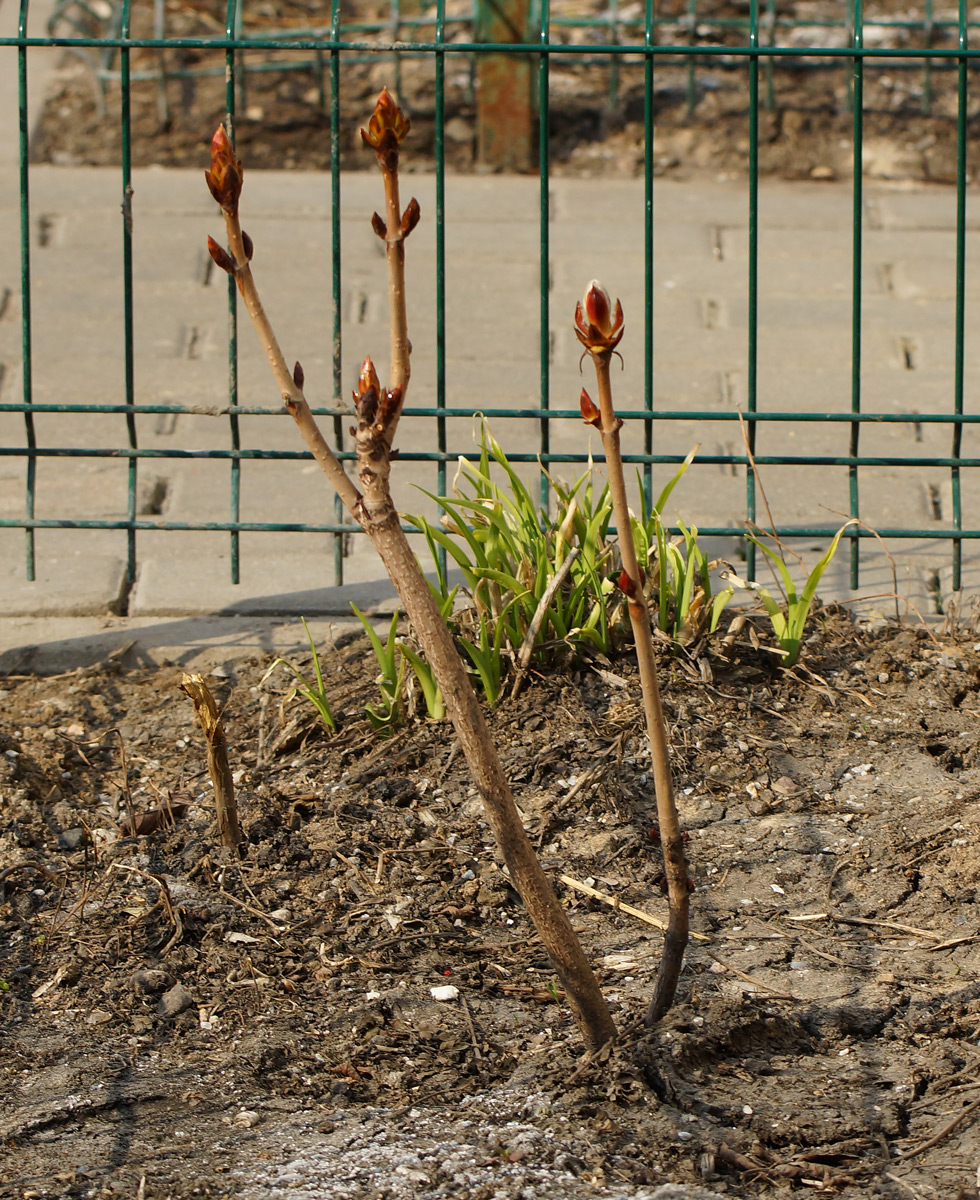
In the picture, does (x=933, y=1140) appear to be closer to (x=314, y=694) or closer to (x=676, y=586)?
(x=676, y=586)

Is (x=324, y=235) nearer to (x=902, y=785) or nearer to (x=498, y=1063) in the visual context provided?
(x=902, y=785)

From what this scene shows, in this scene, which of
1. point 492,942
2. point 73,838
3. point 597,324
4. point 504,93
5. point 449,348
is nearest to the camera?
point 597,324

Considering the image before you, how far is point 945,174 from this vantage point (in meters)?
8.23

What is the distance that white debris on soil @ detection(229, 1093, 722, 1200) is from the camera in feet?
6.63

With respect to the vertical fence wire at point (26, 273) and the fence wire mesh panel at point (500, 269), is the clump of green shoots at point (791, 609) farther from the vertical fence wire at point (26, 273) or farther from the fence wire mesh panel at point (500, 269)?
the vertical fence wire at point (26, 273)

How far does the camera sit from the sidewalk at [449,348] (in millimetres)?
4336

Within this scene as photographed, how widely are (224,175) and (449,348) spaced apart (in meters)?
4.37

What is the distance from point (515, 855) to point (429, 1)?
9.61 meters

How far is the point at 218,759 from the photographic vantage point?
9.20 feet

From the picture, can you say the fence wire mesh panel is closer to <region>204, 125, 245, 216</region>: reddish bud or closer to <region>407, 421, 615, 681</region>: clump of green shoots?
<region>407, 421, 615, 681</region>: clump of green shoots

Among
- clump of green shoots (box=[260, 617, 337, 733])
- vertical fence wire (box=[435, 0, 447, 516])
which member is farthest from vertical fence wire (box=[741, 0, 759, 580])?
clump of green shoots (box=[260, 617, 337, 733])

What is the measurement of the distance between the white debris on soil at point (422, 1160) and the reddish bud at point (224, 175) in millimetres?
1339

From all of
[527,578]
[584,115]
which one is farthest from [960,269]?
[584,115]

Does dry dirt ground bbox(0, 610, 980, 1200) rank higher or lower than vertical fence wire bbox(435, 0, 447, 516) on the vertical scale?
lower
